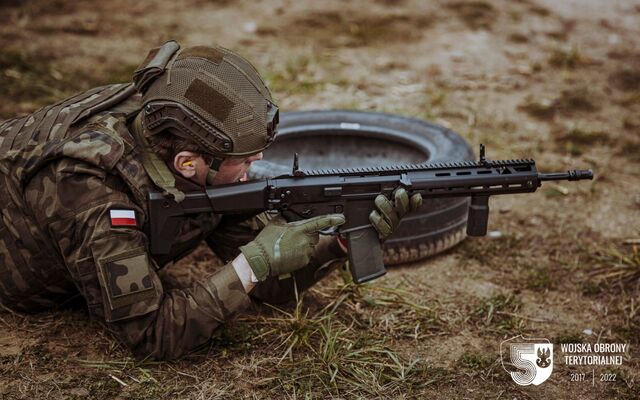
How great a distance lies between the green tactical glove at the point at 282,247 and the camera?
138 inches

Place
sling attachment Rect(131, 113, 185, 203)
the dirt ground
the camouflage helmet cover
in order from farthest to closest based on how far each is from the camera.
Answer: the dirt ground, sling attachment Rect(131, 113, 185, 203), the camouflage helmet cover

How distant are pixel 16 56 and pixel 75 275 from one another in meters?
5.34

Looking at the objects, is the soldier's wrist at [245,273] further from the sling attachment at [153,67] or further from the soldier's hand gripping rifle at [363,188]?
the sling attachment at [153,67]

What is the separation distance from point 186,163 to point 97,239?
0.52 meters

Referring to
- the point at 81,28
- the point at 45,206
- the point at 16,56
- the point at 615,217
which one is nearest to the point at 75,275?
the point at 45,206

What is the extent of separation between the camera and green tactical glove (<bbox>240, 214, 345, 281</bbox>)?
3.50m

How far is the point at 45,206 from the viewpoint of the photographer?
11.1 ft

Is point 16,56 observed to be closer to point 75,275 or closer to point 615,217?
point 75,275

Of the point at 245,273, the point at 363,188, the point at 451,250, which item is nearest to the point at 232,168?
the point at 245,273

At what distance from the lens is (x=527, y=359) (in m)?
3.90

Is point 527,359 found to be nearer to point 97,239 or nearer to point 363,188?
point 363,188

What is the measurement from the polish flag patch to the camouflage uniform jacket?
2 cm

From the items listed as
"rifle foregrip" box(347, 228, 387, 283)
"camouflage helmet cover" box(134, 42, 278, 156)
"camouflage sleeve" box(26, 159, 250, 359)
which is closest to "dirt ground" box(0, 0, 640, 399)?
"camouflage sleeve" box(26, 159, 250, 359)

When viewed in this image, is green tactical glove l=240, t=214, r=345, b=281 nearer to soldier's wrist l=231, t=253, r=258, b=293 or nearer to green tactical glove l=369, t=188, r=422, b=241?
soldier's wrist l=231, t=253, r=258, b=293
